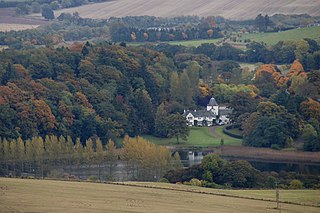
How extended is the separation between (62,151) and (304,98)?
23365mm

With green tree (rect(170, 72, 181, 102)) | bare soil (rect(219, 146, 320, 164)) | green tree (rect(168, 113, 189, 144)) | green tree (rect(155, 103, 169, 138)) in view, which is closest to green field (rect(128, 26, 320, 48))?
green tree (rect(170, 72, 181, 102))

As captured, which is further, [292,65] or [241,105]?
[292,65]

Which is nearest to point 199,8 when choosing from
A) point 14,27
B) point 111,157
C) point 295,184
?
point 14,27

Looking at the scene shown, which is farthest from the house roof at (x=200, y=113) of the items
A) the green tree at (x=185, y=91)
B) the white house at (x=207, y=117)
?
the green tree at (x=185, y=91)

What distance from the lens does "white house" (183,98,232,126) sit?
78188mm

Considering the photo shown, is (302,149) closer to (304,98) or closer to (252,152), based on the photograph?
(252,152)

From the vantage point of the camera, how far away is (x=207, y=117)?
78.7 metres

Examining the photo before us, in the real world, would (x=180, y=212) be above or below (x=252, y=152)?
above

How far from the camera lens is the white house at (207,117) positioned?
257 ft

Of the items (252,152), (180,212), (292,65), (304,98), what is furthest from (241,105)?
(180,212)

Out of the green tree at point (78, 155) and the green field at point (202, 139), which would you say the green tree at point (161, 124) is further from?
the green tree at point (78, 155)

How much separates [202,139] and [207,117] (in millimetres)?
6811

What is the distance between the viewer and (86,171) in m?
57.8

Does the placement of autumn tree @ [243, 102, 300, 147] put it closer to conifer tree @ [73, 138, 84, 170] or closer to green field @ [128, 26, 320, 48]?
conifer tree @ [73, 138, 84, 170]
